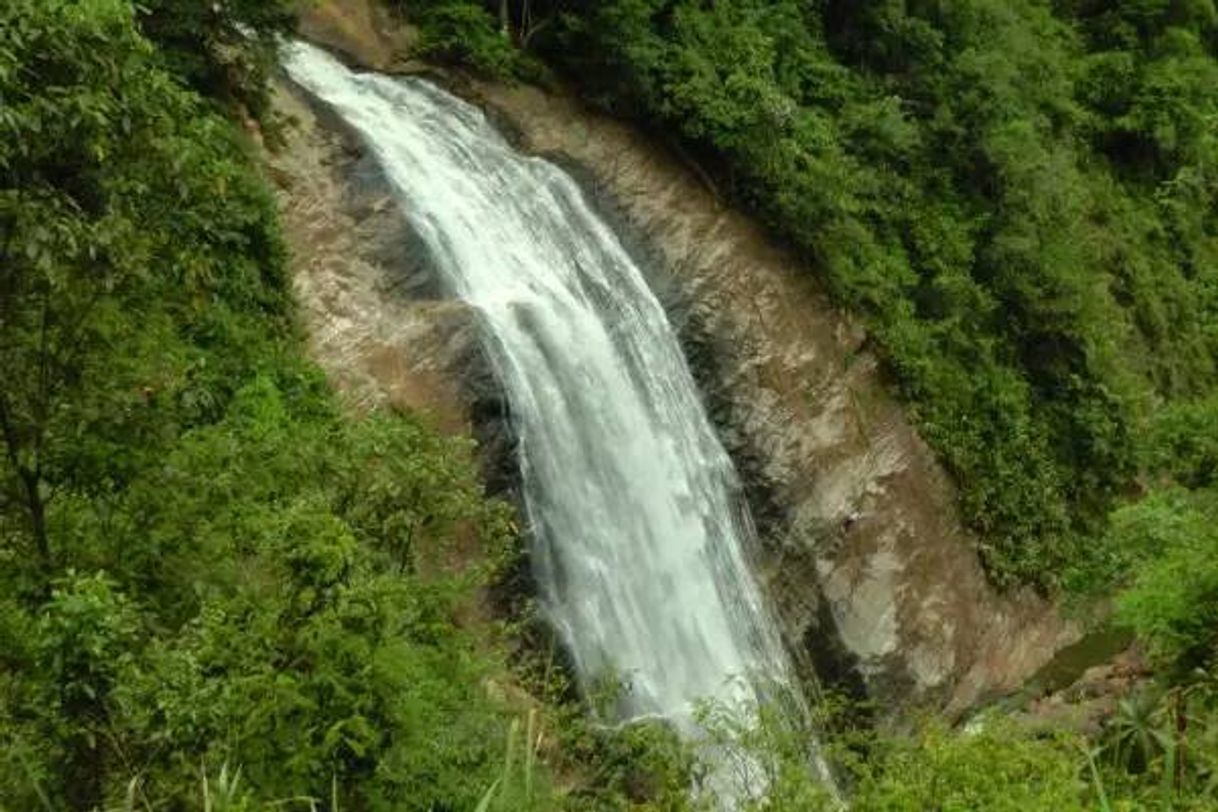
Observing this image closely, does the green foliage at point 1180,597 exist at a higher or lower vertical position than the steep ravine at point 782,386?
higher

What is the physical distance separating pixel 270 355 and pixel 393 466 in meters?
4.29

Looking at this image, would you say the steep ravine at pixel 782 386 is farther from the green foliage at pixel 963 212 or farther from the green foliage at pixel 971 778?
the green foliage at pixel 971 778

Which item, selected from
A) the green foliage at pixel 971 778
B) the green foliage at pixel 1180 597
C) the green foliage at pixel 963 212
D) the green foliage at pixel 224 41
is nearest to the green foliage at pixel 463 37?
the green foliage at pixel 963 212

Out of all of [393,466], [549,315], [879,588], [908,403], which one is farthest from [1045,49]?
[393,466]

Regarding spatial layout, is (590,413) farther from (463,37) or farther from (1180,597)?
(463,37)

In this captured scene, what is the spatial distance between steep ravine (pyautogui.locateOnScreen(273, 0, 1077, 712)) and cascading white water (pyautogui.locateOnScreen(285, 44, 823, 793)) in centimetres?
46

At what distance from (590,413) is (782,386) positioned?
3646 mm

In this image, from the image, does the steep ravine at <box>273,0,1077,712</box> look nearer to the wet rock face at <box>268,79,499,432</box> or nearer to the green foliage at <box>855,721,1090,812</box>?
the wet rock face at <box>268,79,499,432</box>

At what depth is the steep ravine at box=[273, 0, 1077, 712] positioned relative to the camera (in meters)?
13.8

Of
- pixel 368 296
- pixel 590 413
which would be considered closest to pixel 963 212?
pixel 590 413

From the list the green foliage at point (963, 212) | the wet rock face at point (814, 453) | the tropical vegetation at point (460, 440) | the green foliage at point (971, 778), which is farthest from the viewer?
the green foliage at point (963, 212)

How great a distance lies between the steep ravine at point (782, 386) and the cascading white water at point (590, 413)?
1.52ft

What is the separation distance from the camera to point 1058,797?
6.27m

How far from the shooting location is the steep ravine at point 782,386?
544 inches
